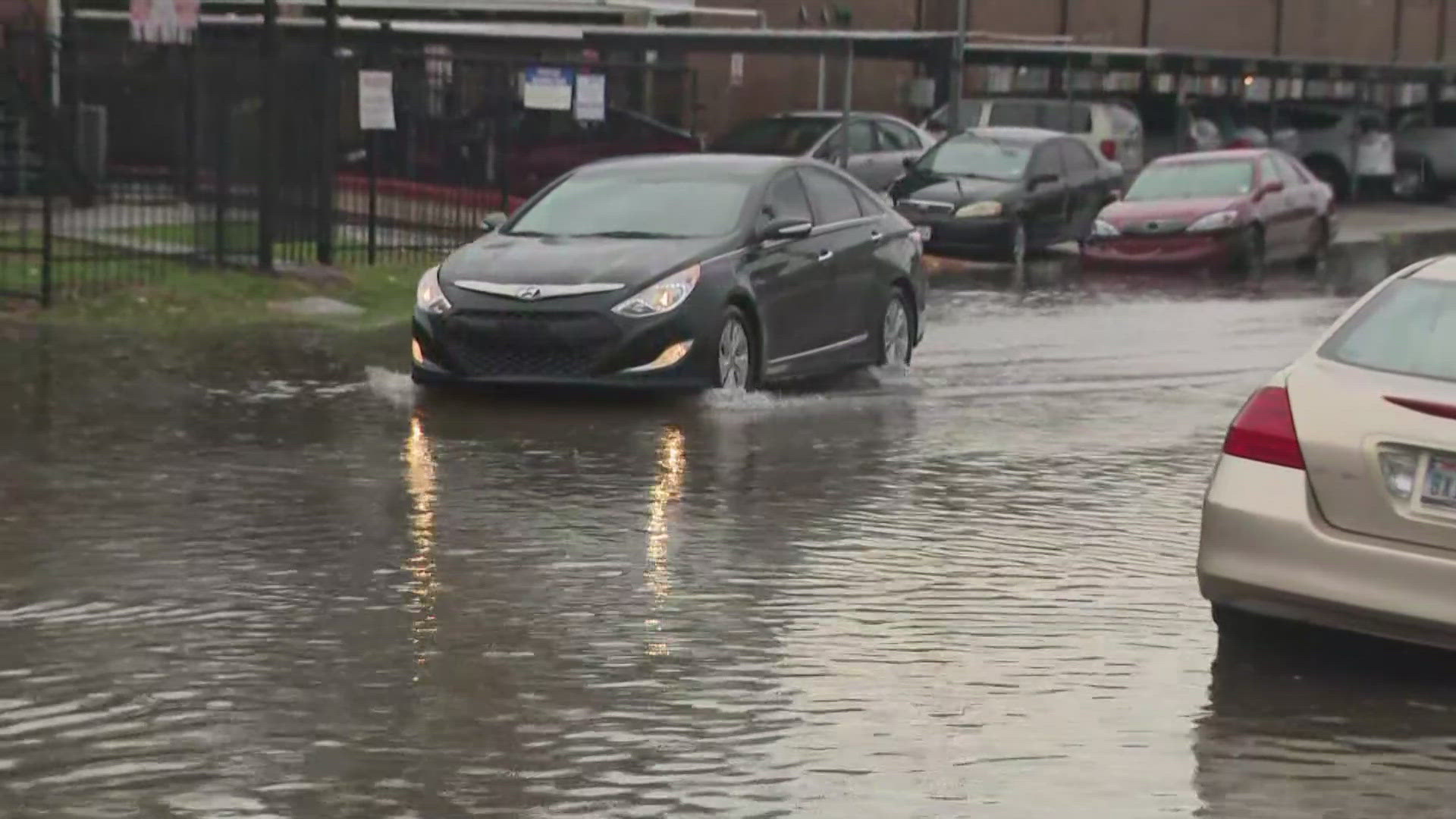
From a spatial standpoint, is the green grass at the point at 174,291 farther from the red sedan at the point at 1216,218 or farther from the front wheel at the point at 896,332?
the red sedan at the point at 1216,218

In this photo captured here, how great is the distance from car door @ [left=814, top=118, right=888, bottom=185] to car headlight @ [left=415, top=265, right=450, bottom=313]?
17.1m

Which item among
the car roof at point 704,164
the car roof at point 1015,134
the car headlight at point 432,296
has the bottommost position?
the car headlight at point 432,296

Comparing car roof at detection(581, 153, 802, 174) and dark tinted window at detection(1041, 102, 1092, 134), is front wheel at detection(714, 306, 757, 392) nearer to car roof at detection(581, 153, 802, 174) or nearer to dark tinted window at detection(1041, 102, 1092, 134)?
car roof at detection(581, 153, 802, 174)

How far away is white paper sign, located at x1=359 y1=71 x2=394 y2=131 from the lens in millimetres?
21594

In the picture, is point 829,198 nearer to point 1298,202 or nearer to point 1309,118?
point 1298,202

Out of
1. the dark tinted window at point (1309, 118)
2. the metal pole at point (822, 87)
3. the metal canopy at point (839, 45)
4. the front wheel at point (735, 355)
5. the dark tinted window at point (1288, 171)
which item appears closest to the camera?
the front wheel at point (735, 355)

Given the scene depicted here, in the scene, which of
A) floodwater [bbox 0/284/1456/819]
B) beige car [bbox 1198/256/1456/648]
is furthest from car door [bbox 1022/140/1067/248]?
beige car [bbox 1198/256/1456/648]

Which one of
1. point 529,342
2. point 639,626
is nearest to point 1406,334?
point 639,626

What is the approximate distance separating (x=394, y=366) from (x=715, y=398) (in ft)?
8.74

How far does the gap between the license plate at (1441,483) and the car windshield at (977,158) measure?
21017 millimetres

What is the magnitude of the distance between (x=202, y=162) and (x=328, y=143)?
1.61 m

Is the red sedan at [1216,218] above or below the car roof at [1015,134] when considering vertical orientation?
below

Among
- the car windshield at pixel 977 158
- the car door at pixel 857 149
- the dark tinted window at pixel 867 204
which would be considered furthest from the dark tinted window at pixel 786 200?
the car door at pixel 857 149

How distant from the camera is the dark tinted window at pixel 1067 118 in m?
37.5
